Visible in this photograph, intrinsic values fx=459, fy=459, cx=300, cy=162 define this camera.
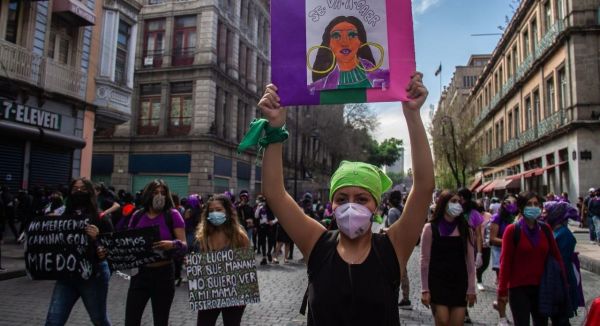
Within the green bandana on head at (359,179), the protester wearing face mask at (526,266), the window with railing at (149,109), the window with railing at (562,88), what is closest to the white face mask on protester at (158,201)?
the green bandana on head at (359,179)

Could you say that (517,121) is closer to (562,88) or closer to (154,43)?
(562,88)

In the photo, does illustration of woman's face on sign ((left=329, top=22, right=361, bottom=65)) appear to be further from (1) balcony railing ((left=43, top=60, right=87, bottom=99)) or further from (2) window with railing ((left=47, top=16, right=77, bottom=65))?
(2) window with railing ((left=47, top=16, right=77, bottom=65))

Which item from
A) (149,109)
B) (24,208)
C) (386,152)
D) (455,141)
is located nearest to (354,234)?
(24,208)

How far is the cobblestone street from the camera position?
638 cm

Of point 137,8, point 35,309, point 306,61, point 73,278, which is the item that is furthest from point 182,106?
point 306,61

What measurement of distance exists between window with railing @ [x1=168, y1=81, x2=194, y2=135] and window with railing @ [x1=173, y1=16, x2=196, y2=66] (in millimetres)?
1542

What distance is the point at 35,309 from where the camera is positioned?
6.82 meters

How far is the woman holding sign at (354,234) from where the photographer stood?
6.70 feet

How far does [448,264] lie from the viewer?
15.8ft

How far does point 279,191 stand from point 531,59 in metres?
30.9

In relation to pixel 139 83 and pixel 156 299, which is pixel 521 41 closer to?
pixel 139 83

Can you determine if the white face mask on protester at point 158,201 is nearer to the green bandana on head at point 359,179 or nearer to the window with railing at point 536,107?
the green bandana on head at point 359,179

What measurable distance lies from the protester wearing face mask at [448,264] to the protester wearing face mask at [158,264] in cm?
254

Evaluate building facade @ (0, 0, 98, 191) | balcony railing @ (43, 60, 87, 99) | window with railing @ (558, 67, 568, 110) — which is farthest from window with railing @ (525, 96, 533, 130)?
balcony railing @ (43, 60, 87, 99)
